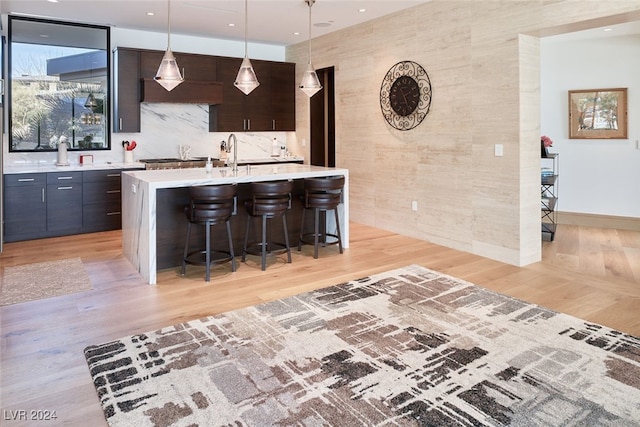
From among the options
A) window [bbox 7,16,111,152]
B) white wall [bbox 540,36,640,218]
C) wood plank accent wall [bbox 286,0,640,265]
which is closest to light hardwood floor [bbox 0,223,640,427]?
wood plank accent wall [bbox 286,0,640,265]

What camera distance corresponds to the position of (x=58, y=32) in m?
6.34

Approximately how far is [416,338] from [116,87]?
566 centimetres

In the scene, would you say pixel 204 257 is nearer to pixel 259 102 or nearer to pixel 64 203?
pixel 64 203

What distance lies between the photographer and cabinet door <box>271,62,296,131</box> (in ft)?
26.3

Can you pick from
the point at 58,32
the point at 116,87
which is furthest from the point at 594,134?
the point at 58,32

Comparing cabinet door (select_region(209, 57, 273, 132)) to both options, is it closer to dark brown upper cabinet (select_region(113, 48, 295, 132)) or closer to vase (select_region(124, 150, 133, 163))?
dark brown upper cabinet (select_region(113, 48, 295, 132))

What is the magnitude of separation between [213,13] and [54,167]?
2.95 metres

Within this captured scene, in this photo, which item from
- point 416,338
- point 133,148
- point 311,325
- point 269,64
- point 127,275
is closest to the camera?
point 416,338

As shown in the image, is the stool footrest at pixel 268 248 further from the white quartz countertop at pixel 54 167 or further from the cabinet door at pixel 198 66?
the cabinet door at pixel 198 66

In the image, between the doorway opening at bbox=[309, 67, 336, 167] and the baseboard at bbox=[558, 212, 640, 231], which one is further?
the doorway opening at bbox=[309, 67, 336, 167]

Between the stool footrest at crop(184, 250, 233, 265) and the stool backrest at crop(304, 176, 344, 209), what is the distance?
1055 millimetres

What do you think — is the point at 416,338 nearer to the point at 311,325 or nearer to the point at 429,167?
the point at 311,325

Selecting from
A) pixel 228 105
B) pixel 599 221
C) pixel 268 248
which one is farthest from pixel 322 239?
pixel 599 221

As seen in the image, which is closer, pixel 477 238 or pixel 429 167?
pixel 477 238
